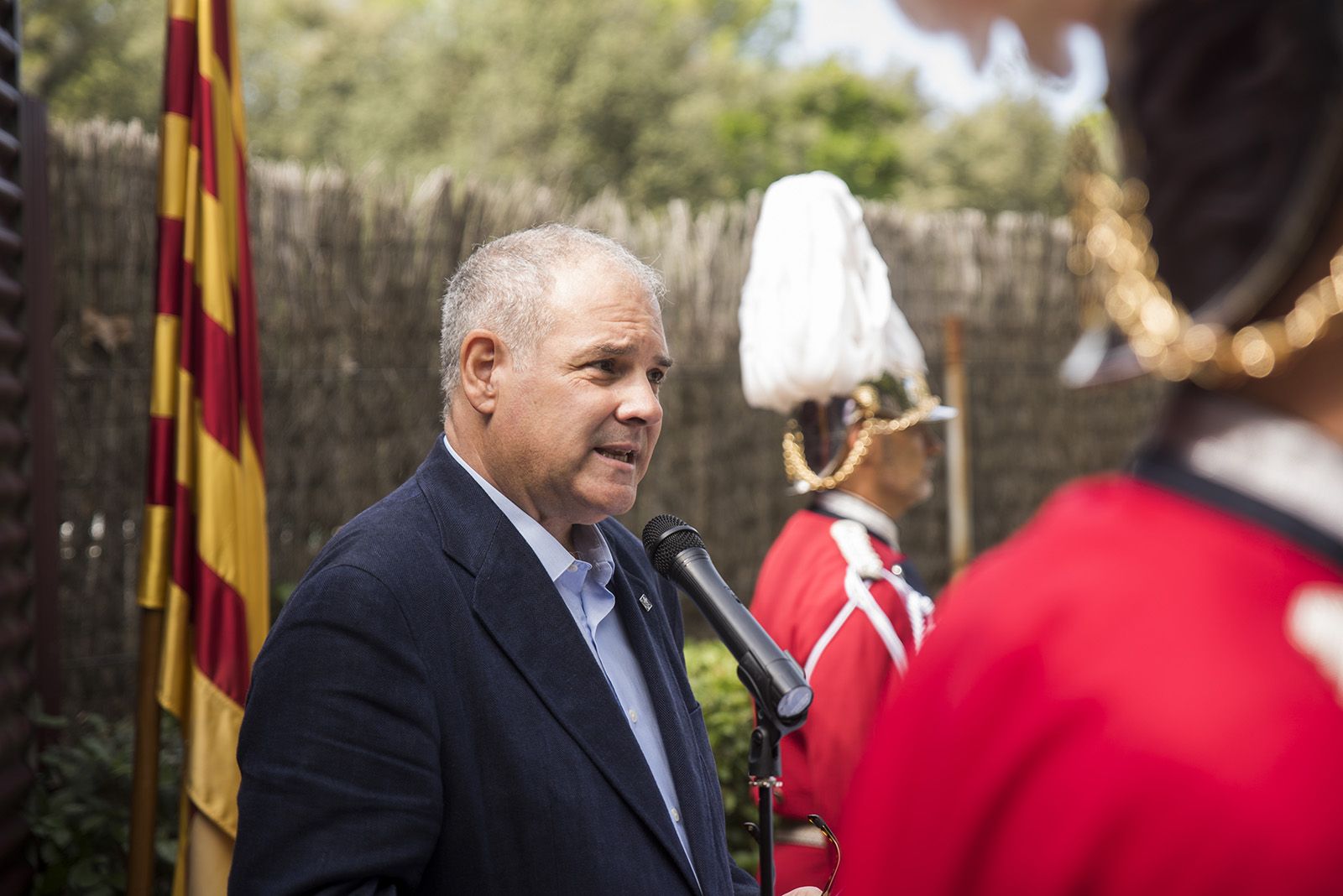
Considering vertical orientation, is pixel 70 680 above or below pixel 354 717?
below

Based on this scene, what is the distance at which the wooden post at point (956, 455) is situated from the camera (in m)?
7.71

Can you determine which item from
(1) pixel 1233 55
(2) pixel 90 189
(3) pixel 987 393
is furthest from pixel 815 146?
(1) pixel 1233 55

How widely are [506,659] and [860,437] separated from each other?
6.30 ft

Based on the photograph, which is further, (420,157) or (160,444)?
(420,157)

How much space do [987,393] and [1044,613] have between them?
7919mm

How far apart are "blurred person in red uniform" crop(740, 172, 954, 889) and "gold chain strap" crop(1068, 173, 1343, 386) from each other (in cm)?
225

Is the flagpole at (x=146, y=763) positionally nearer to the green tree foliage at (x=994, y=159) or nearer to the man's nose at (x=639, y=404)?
the man's nose at (x=639, y=404)

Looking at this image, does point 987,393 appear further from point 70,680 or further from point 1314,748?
point 1314,748

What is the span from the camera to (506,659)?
1958 millimetres

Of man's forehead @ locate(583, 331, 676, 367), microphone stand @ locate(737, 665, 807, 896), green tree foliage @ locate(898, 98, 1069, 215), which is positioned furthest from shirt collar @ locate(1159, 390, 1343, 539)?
green tree foliage @ locate(898, 98, 1069, 215)

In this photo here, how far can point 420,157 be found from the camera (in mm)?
28328

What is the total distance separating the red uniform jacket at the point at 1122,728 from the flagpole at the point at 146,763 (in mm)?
2756

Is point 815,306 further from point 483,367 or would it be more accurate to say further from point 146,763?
point 146,763

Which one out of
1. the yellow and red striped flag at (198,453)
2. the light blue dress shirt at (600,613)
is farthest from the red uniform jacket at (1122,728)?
the yellow and red striped flag at (198,453)
